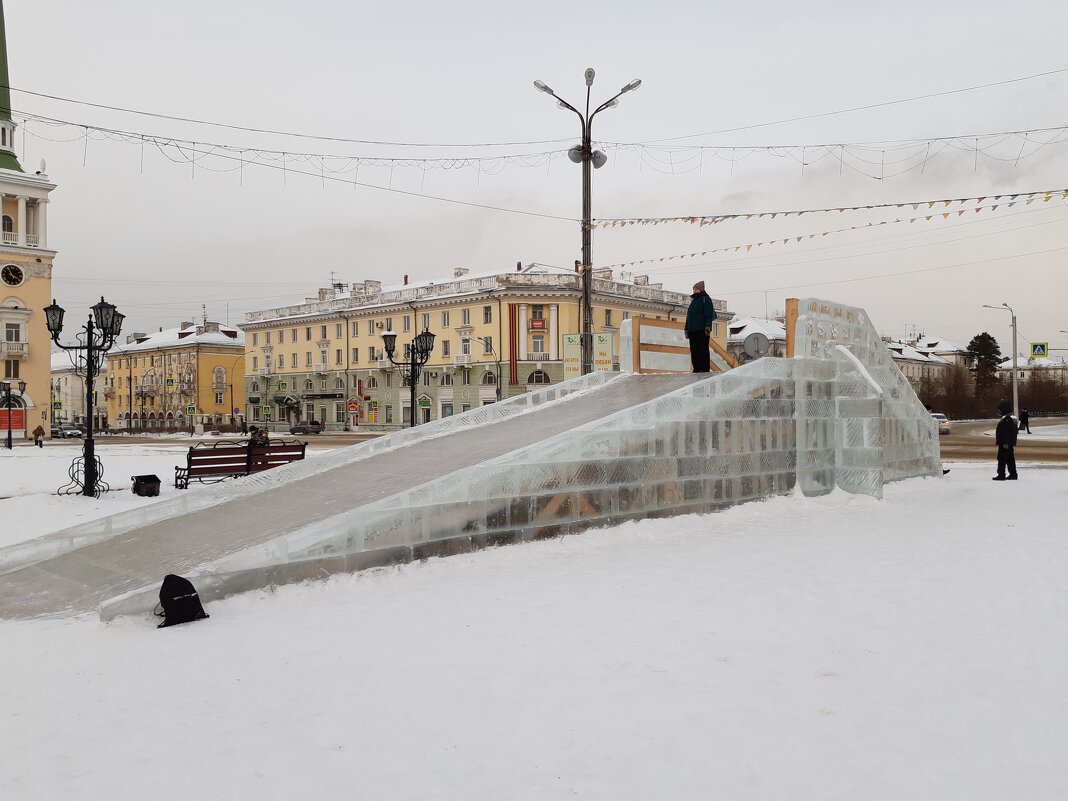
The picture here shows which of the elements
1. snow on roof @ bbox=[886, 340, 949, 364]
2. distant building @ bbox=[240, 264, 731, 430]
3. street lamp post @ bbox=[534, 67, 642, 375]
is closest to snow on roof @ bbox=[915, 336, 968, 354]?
snow on roof @ bbox=[886, 340, 949, 364]

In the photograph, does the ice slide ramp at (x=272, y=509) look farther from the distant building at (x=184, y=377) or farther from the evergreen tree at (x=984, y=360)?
the evergreen tree at (x=984, y=360)

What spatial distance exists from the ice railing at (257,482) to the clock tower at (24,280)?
47.2 m

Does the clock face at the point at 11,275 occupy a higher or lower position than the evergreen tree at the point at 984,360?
higher

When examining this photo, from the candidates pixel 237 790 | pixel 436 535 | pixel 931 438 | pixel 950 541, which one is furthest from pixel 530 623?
pixel 931 438

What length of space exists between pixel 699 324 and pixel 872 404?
3202mm

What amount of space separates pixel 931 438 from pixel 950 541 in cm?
834

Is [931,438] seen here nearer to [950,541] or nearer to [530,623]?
[950,541]

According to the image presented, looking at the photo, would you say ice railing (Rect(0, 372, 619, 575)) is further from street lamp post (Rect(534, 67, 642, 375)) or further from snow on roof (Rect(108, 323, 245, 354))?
snow on roof (Rect(108, 323, 245, 354))

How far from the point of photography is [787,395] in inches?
478

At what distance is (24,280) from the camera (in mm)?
52094

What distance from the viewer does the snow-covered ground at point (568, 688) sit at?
3611 millimetres

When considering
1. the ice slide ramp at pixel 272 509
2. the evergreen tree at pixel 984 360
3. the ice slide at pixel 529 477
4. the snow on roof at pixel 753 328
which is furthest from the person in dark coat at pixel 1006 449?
the evergreen tree at pixel 984 360

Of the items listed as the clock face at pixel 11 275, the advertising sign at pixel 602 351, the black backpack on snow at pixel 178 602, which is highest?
the clock face at pixel 11 275

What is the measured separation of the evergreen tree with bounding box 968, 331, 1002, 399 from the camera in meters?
88.2
